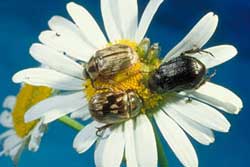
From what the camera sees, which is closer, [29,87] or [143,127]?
[143,127]

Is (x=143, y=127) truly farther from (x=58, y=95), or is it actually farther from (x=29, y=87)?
(x=29, y=87)

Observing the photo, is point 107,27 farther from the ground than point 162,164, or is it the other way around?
point 107,27

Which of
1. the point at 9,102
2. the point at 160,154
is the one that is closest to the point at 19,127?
the point at 9,102

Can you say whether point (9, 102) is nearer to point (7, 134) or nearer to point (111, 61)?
point (7, 134)

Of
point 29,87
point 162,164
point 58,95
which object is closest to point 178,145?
point 162,164

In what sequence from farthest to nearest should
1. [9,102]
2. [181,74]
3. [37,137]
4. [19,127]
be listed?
[9,102], [19,127], [37,137], [181,74]

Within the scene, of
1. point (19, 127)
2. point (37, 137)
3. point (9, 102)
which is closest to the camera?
point (37, 137)

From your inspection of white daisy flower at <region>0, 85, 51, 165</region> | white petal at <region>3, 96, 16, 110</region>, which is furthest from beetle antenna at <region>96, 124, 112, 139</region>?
white petal at <region>3, 96, 16, 110</region>
